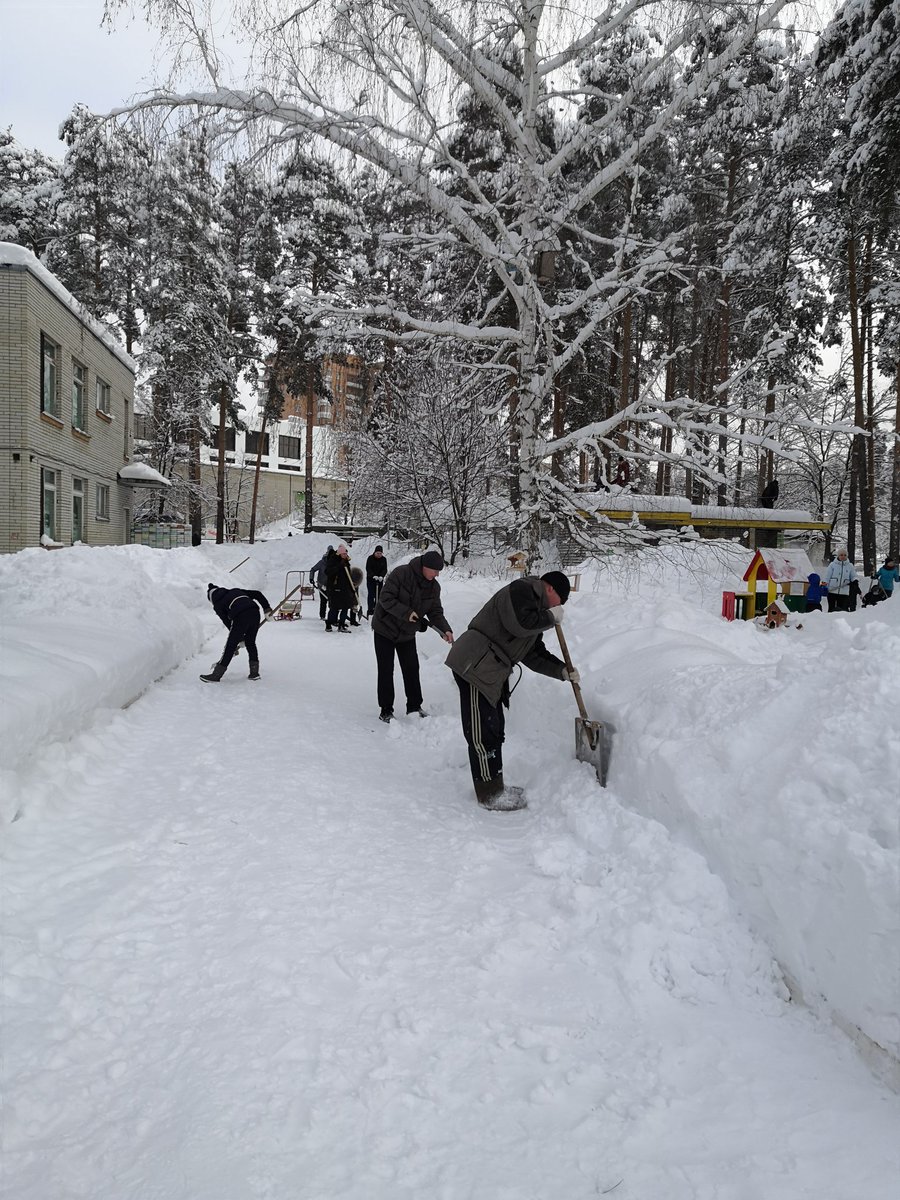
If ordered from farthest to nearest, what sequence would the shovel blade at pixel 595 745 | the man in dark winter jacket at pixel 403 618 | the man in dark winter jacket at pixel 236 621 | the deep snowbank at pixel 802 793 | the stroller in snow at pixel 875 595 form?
the stroller in snow at pixel 875 595 → the man in dark winter jacket at pixel 236 621 → the man in dark winter jacket at pixel 403 618 → the shovel blade at pixel 595 745 → the deep snowbank at pixel 802 793

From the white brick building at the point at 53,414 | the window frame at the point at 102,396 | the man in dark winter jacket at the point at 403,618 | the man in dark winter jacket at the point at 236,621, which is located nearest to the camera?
the man in dark winter jacket at the point at 403,618

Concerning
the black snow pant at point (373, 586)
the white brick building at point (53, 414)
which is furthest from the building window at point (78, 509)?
the black snow pant at point (373, 586)

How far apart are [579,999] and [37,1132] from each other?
1.91 m

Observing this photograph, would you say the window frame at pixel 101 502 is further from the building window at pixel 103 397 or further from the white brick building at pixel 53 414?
the building window at pixel 103 397

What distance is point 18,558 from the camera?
32.0 feet

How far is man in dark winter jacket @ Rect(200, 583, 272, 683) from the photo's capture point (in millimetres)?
8445

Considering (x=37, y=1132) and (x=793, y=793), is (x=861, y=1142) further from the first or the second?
(x=37, y=1132)

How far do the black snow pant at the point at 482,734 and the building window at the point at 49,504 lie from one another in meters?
16.0

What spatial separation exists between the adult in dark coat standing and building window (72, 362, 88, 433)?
1071 cm

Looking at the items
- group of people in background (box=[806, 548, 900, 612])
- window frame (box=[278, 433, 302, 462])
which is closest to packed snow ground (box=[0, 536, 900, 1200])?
group of people in background (box=[806, 548, 900, 612])

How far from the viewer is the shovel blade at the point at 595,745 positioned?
15.1 ft

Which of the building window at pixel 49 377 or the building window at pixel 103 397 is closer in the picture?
A: the building window at pixel 49 377

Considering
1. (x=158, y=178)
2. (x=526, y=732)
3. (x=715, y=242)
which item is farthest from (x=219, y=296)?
(x=526, y=732)

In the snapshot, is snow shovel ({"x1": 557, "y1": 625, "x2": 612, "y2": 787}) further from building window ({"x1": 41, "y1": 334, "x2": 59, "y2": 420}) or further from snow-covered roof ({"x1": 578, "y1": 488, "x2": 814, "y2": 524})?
building window ({"x1": 41, "y1": 334, "x2": 59, "y2": 420})
